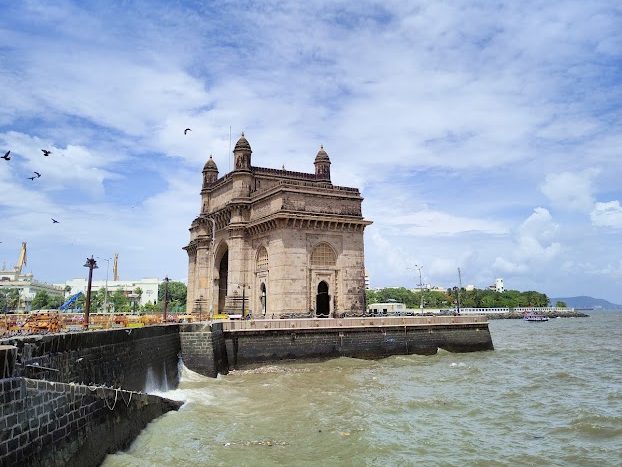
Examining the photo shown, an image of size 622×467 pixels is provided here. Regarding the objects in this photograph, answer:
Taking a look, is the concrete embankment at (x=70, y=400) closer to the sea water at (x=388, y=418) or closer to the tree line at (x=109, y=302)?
the sea water at (x=388, y=418)

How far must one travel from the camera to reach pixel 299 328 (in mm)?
29016

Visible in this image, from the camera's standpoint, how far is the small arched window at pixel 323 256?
3750cm

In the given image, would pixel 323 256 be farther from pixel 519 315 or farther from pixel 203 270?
pixel 519 315

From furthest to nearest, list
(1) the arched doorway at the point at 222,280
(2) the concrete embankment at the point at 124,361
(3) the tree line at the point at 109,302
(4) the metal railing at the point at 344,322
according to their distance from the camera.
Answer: (3) the tree line at the point at 109,302 → (1) the arched doorway at the point at 222,280 → (4) the metal railing at the point at 344,322 → (2) the concrete embankment at the point at 124,361

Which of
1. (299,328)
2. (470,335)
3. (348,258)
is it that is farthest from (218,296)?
(470,335)

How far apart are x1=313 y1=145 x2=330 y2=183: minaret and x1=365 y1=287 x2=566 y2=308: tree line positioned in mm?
97873

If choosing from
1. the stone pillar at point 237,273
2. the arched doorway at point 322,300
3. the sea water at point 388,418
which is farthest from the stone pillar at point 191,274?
the sea water at point 388,418

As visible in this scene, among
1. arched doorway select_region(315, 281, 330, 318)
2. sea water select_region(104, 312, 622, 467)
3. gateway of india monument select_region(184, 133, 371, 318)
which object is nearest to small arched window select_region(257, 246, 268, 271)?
gateway of india monument select_region(184, 133, 371, 318)

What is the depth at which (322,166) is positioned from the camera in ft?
154

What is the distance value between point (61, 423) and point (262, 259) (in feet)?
96.9

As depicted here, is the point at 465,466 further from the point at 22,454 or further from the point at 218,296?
the point at 218,296

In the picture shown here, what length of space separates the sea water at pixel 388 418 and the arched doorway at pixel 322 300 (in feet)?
31.8

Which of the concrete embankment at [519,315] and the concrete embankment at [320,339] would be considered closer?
the concrete embankment at [320,339]

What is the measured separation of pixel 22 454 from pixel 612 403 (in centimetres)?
2035
